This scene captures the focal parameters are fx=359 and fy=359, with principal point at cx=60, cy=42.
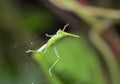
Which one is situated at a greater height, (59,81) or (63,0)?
(63,0)

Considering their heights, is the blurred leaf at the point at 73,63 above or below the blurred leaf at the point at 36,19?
above

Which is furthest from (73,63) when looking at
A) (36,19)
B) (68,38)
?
(36,19)

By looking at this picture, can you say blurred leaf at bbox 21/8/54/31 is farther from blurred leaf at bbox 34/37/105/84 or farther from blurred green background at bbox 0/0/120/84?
blurred leaf at bbox 34/37/105/84

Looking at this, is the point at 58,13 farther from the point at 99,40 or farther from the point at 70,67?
the point at 70,67

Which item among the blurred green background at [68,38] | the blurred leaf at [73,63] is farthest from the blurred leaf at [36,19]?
the blurred leaf at [73,63]

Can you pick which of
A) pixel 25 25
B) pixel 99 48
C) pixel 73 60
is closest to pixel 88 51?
pixel 99 48

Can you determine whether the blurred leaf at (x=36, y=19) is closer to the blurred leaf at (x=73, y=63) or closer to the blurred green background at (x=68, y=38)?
the blurred green background at (x=68, y=38)

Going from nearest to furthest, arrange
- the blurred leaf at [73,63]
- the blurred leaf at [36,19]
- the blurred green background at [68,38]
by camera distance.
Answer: the blurred leaf at [73,63]
the blurred green background at [68,38]
the blurred leaf at [36,19]

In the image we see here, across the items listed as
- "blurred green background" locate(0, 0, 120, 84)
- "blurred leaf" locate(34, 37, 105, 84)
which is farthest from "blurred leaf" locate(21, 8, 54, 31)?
"blurred leaf" locate(34, 37, 105, 84)
